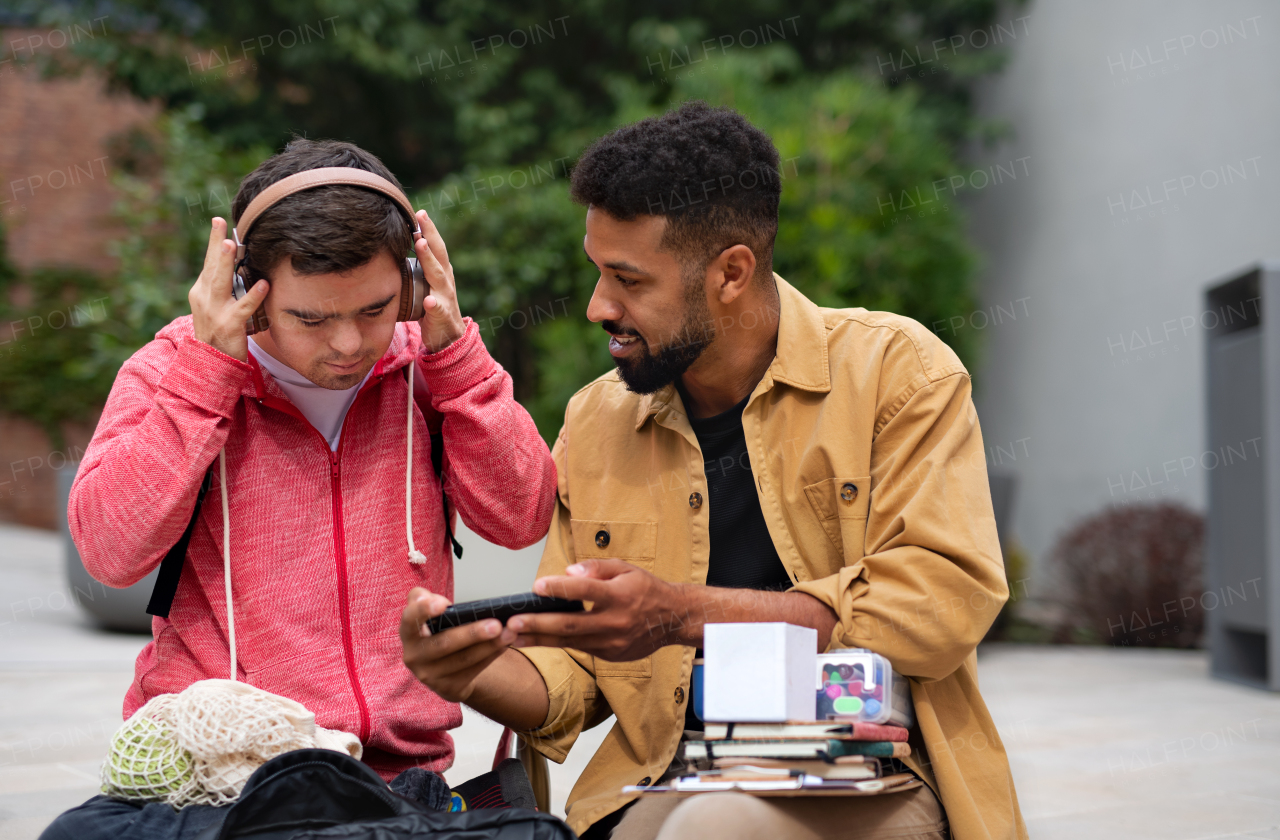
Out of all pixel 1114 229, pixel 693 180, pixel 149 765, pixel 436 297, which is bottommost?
pixel 149 765

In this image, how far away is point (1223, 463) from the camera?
19.8 feet

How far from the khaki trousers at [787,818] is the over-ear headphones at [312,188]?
105cm

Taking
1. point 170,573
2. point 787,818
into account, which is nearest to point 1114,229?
point 787,818

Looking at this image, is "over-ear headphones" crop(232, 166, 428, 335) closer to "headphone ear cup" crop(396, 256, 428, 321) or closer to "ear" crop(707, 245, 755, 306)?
"headphone ear cup" crop(396, 256, 428, 321)

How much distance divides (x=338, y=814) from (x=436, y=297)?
36.5 inches

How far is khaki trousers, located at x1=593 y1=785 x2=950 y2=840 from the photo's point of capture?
5.72ft

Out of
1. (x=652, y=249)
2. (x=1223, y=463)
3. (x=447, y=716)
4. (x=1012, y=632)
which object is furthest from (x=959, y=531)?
(x=1012, y=632)

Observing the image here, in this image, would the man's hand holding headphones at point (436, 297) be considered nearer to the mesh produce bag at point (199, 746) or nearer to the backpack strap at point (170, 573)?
the backpack strap at point (170, 573)

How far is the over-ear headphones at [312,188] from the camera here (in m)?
1.98

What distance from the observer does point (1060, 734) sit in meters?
4.83

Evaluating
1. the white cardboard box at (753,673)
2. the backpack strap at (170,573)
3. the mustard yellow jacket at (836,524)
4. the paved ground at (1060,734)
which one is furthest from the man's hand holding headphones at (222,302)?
the paved ground at (1060,734)

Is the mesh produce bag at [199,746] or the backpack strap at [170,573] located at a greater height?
the backpack strap at [170,573]

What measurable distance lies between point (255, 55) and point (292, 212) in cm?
950

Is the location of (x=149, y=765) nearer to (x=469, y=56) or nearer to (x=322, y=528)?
(x=322, y=528)
